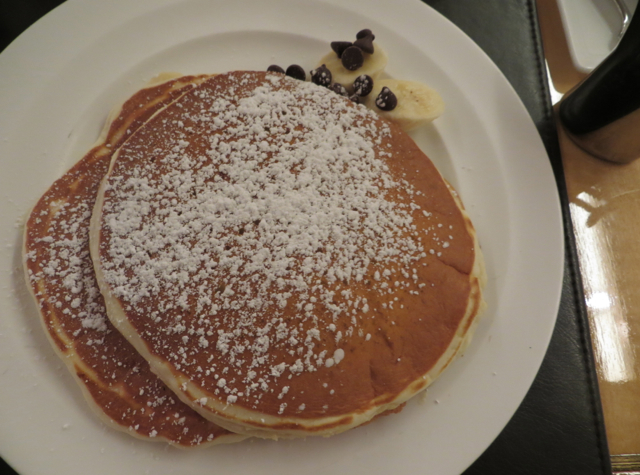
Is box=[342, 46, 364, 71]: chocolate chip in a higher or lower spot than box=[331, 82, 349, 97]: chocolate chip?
higher

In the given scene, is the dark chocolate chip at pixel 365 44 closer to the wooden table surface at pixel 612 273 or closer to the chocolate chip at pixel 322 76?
the chocolate chip at pixel 322 76

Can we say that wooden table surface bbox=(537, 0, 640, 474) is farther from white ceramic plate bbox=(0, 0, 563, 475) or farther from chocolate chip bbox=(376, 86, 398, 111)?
chocolate chip bbox=(376, 86, 398, 111)

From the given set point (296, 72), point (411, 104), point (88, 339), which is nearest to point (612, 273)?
point (411, 104)

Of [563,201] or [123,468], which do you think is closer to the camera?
[123,468]

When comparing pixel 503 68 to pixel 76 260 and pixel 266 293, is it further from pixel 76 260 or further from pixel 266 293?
pixel 76 260

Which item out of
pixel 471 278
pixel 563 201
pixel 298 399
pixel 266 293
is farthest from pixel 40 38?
pixel 563 201

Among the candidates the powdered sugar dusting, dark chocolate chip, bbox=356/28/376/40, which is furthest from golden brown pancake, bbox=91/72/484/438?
dark chocolate chip, bbox=356/28/376/40

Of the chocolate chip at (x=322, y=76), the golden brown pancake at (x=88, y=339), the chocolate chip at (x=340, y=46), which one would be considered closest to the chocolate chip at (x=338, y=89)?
the chocolate chip at (x=322, y=76)

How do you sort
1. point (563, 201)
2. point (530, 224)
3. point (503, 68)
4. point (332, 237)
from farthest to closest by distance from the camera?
point (503, 68) < point (563, 201) < point (530, 224) < point (332, 237)
